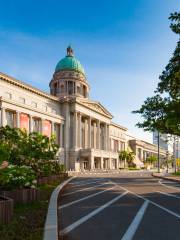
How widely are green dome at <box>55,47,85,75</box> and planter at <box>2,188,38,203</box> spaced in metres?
92.0

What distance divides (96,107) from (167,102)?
208 feet

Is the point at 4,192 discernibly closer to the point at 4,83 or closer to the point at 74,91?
the point at 4,83

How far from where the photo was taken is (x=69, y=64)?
105m

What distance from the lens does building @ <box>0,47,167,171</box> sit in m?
66.3

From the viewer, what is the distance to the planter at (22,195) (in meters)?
12.4

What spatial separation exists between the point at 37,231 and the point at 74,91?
307ft

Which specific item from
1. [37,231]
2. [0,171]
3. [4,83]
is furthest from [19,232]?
[4,83]

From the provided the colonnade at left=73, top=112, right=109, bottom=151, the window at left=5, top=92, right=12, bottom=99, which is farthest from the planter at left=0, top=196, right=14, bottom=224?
the colonnade at left=73, top=112, right=109, bottom=151

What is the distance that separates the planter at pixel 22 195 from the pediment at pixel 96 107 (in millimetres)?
71221

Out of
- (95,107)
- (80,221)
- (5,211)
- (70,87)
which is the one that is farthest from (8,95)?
(5,211)

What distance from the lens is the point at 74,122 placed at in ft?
274

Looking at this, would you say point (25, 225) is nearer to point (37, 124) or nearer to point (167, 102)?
point (167, 102)

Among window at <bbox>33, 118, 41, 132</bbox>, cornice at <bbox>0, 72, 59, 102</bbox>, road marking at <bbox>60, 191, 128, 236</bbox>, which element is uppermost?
cornice at <bbox>0, 72, 59, 102</bbox>

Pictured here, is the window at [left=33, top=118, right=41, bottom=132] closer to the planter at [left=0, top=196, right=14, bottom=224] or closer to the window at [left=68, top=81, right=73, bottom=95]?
the window at [left=68, top=81, right=73, bottom=95]
